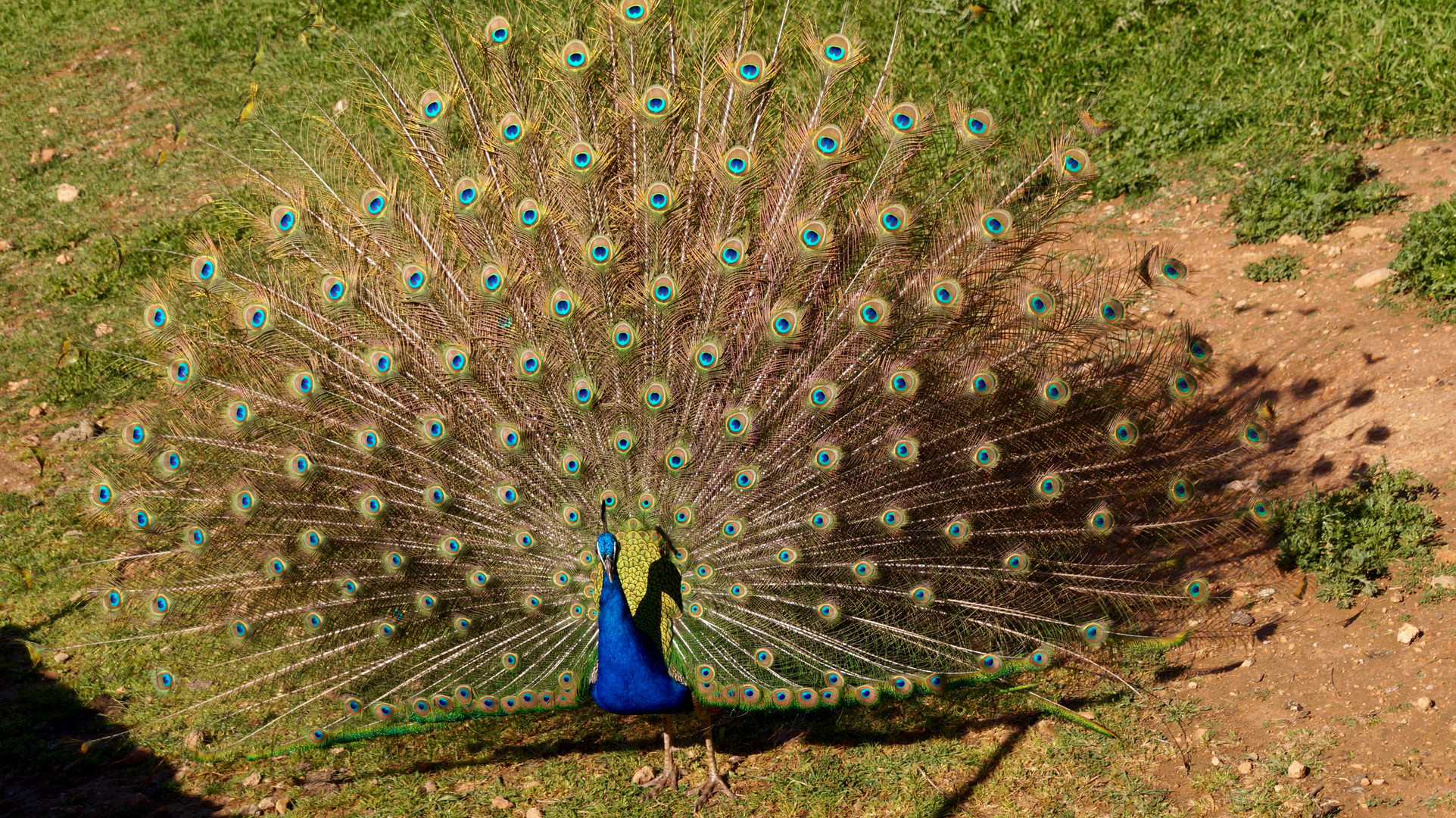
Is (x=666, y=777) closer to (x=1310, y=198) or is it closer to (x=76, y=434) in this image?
(x=76, y=434)

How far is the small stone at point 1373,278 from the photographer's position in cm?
633

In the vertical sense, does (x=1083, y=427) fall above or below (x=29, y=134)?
below

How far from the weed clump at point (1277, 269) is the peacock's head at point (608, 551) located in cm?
462

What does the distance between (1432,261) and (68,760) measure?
24.0 ft

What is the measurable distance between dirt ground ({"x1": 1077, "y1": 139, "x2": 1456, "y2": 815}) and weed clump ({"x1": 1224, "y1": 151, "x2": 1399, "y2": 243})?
10 cm

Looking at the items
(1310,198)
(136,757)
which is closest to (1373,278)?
(1310,198)

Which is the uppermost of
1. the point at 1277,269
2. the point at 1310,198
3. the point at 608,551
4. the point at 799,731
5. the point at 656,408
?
the point at 1310,198

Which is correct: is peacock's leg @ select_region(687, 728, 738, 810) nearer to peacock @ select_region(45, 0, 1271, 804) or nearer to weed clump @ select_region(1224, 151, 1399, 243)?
peacock @ select_region(45, 0, 1271, 804)

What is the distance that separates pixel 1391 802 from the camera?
12.7 feet

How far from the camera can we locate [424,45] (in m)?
10.9

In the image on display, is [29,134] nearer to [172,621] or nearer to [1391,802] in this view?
[172,621]

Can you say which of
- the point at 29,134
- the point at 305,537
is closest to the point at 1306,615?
the point at 305,537

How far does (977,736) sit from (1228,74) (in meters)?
5.90

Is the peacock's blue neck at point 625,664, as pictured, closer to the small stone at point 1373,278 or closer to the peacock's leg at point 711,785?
the peacock's leg at point 711,785
